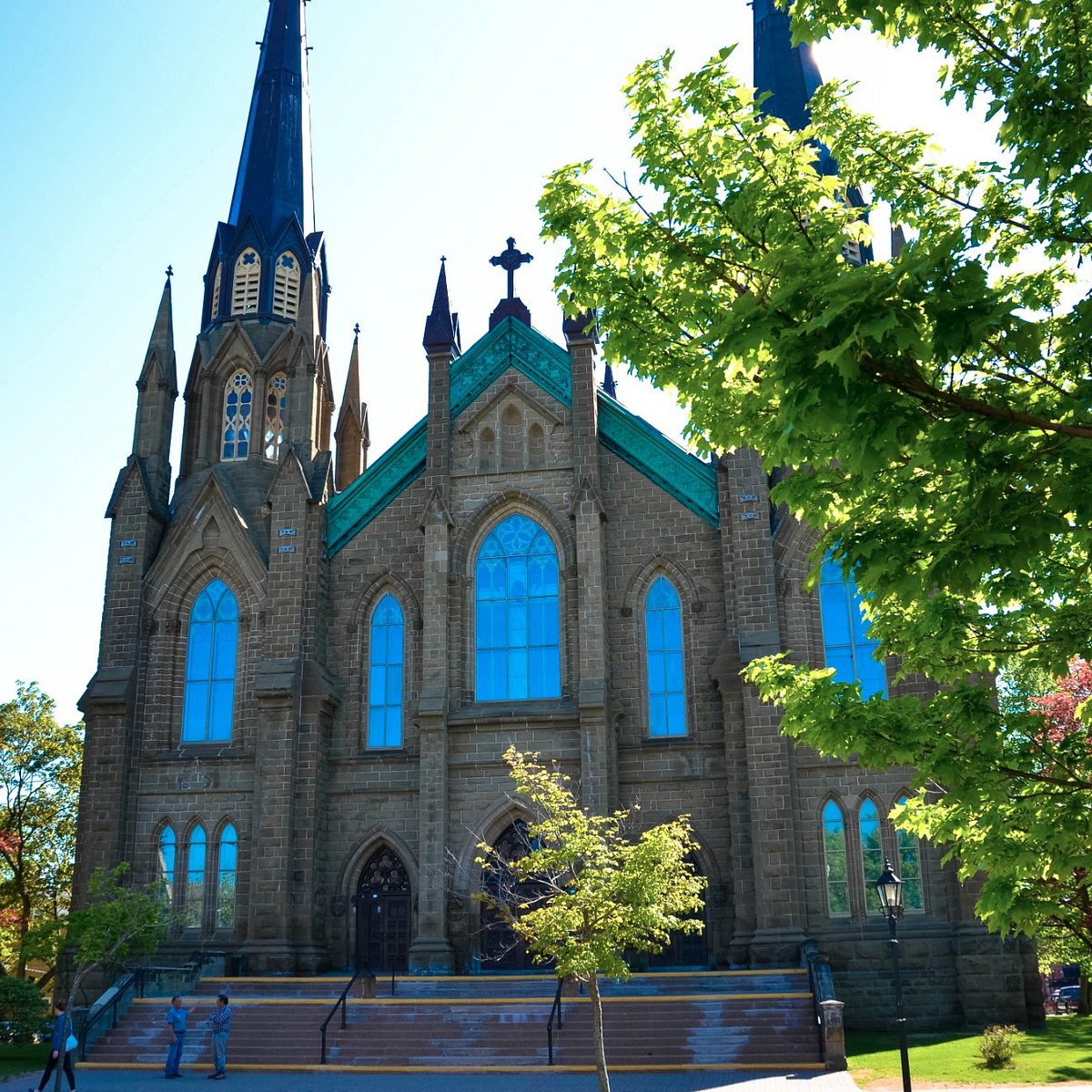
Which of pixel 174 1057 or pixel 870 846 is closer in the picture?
pixel 174 1057

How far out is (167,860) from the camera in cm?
2853

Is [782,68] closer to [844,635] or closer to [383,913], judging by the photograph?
[844,635]

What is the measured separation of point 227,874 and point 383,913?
3.60 metres

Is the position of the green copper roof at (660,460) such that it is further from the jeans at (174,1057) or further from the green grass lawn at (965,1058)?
the jeans at (174,1057)

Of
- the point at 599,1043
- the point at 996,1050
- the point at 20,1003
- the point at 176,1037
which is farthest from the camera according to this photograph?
the point at 20,1003

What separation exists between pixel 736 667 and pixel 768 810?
301 cm

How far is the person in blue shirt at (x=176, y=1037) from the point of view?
20875 mm

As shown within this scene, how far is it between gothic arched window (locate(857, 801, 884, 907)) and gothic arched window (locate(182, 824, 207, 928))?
14.2 metres

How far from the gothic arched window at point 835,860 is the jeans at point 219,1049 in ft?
38.6

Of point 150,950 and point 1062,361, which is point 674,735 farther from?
point 1062,361

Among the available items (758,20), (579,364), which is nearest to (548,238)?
(579,364)

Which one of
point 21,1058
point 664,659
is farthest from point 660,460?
point 21,1058

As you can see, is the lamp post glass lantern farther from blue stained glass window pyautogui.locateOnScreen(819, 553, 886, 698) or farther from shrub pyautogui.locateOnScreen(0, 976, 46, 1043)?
shrub pyautogui.locateOnScreen(0, 976, 46, 1043)

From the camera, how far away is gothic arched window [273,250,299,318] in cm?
3391
